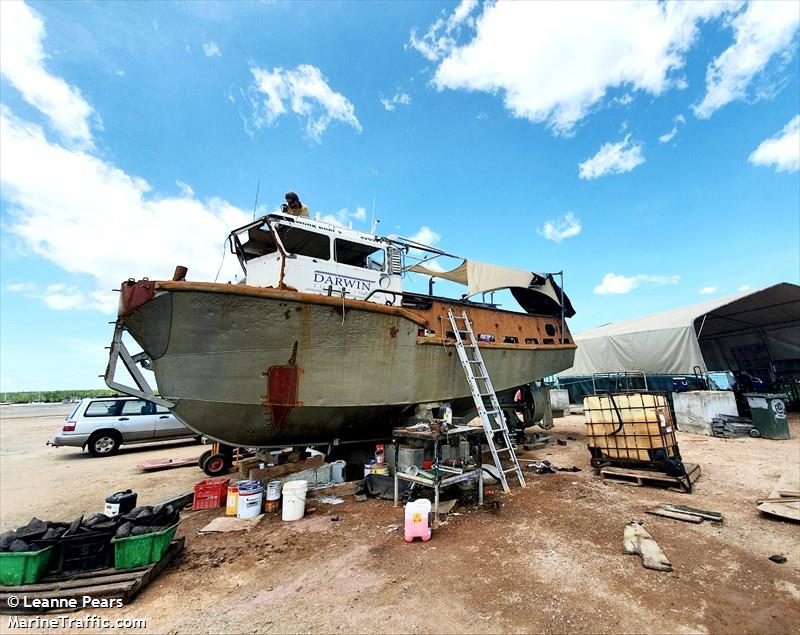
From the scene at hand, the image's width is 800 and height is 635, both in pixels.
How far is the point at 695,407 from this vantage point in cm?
959

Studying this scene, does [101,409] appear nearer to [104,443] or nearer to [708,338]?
[104,443]

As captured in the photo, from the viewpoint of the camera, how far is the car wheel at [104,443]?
9.34m

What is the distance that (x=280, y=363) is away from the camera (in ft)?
15.2

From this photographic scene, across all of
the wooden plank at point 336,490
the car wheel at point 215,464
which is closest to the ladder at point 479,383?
the wooden plank at point 336,490

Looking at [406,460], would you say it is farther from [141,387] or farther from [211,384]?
[141,387]

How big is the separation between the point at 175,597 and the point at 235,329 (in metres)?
2.61

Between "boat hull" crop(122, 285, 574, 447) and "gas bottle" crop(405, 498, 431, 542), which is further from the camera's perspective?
"boat hull" crop(122, 285, 574, 447)

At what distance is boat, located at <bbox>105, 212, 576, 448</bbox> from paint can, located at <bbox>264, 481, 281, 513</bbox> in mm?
645

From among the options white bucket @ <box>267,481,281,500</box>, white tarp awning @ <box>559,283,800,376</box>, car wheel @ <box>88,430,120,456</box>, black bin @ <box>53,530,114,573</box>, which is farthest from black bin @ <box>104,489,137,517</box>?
white tarp awning @ <box>559,283,800,376</box>

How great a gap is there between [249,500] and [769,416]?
11.2 metres

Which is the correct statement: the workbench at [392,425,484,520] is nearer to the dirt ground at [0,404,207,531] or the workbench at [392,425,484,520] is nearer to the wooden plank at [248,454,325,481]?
the wooden plank at [248,454,325,481]

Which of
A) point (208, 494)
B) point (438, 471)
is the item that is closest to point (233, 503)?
point (208, 494)

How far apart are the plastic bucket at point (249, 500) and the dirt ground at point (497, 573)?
0.30 metres

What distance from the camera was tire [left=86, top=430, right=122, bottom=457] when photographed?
9.34 metres
